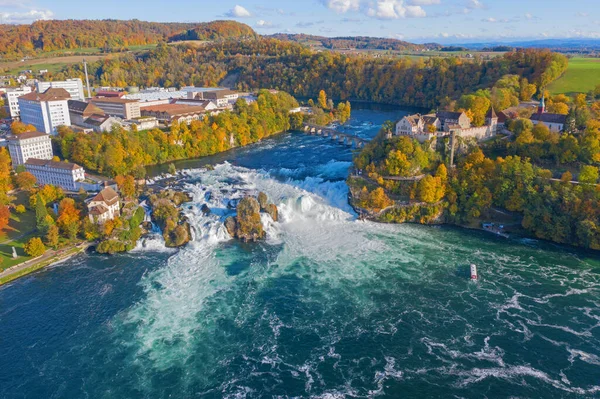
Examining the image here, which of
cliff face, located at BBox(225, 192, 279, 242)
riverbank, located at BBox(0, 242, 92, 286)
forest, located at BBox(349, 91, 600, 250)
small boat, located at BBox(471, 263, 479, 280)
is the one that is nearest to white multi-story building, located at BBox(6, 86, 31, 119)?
riverbank, located at BBox(0, 242, 92, 286)

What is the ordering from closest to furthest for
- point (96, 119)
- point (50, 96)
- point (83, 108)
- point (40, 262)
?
point (40, 262) < point (96, 119) < point (50, 96) < point (83, 108)

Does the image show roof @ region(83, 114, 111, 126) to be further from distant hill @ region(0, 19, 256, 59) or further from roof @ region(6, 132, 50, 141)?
distant hill @ region(0, 19, 256, 59)

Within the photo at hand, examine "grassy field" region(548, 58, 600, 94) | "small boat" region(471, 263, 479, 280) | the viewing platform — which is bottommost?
"small boat" region(471, 263, 479, 280)

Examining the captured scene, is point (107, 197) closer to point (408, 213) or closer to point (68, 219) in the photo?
point (68, 219)

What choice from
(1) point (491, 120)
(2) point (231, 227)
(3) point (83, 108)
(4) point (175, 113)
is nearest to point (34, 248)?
(2) point (231, 227)

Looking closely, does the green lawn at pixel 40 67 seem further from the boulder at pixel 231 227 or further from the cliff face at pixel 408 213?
the cliff face at pixel 408 213
